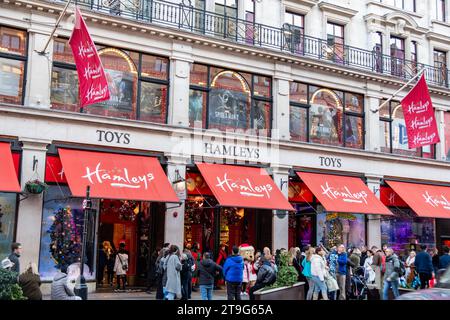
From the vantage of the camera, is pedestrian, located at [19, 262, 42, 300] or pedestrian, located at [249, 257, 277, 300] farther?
pedestrian, located at [249, 257, 277, 300]

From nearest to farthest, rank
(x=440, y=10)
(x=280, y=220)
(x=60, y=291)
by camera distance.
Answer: (x=60, y=291), (x=280, y=220), (x=440, y=10)

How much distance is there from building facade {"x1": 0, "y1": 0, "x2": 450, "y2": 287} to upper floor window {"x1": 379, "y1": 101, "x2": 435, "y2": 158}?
0.07 metres

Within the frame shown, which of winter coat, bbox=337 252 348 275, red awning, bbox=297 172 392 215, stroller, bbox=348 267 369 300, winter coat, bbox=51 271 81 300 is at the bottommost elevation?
stroller, bbox=348 267 369 300

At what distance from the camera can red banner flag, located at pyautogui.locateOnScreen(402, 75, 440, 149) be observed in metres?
21.6

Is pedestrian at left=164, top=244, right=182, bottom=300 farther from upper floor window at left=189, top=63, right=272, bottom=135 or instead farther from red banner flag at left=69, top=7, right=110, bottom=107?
upper floor window at left=189, top=63, right=272, bottom=135

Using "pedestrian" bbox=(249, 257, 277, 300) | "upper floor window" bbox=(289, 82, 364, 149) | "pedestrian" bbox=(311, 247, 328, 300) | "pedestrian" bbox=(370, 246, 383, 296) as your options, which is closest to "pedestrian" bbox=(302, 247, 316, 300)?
"pedestrian" bbox=(311, 247, 328, 300)

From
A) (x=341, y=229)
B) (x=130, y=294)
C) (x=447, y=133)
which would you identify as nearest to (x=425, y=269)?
(x=341, y=229)

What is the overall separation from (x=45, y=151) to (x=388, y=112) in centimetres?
1608

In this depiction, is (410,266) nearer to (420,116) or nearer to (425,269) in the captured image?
(425,269)

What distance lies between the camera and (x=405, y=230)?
25250mm

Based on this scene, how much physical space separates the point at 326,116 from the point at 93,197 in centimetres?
1163

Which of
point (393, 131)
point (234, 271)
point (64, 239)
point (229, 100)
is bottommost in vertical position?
point (234, 271)
